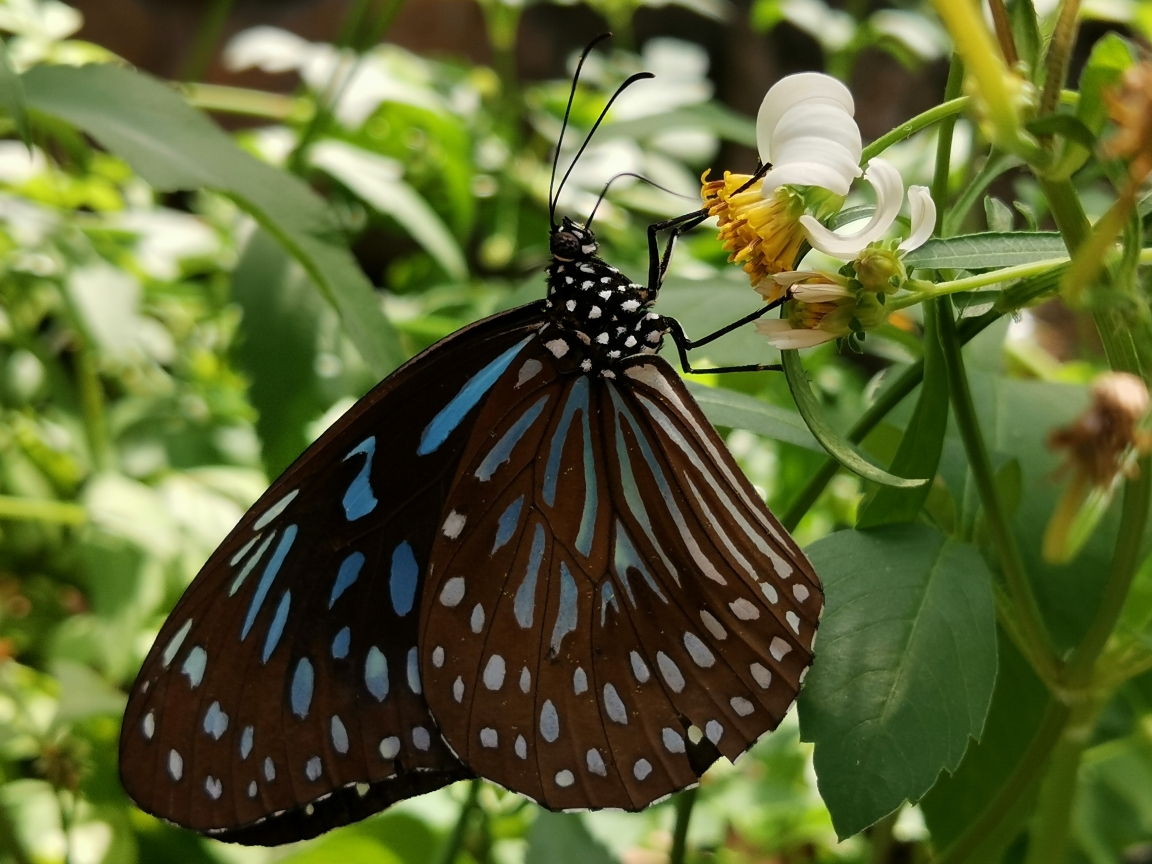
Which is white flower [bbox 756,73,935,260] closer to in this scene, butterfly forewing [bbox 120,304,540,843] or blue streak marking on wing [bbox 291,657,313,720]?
butterfly forewing [bbox 120,304,540,843]

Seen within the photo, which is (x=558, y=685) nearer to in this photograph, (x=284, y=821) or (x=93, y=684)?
(x=284, y=821)

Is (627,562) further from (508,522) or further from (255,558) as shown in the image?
(255,558)

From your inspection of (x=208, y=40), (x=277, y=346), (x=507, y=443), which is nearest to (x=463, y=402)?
(x=507, y=443)

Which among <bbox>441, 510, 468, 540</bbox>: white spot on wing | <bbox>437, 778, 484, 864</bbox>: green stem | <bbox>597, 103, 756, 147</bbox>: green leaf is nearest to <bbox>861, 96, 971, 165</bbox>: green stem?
<bbox>441, 510, 468, 540</bbox>: white spot on wing

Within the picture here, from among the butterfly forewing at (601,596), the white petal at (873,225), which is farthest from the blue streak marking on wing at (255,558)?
the white petal at (873,225)

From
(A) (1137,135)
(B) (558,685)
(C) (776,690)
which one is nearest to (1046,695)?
(C) (776,690)
